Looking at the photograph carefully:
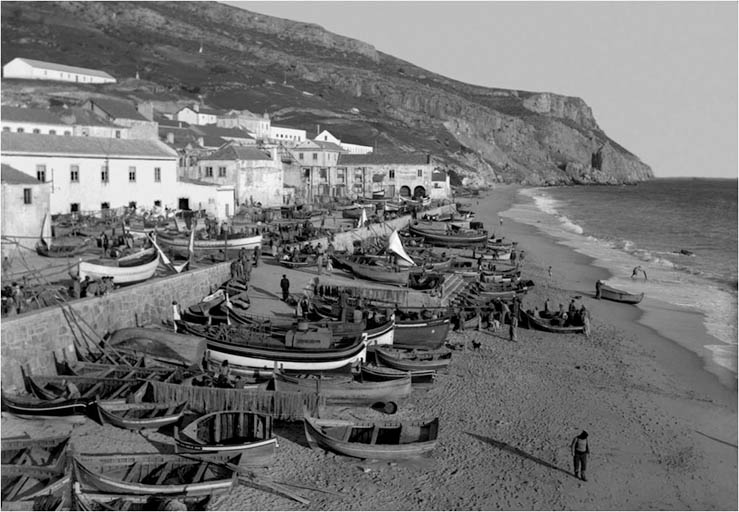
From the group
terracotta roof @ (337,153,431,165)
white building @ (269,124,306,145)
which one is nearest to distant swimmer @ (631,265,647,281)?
terracotta roof @ (337,153,431,165)

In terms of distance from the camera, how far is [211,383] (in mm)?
18734

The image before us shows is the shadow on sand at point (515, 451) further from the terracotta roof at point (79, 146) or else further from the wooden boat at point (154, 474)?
the terracotta roof at point (79, 146)

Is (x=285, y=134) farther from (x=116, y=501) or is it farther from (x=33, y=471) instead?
(x=116, y=501)

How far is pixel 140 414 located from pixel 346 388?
5503 millimetres

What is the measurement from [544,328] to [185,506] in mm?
19360

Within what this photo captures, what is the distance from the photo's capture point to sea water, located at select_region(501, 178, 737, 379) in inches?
1260

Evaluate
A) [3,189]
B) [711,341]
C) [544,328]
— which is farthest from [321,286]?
[711,341]

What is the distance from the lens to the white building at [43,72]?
129 meters

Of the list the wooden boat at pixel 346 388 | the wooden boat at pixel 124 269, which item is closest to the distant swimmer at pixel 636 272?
the wooden boat at pixel 346 388

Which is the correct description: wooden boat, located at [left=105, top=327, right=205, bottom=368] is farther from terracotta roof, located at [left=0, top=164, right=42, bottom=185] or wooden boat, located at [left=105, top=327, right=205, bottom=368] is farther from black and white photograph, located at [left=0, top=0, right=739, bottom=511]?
terracotta roof, located at [left=0, top=164, right=42, bottom=185]

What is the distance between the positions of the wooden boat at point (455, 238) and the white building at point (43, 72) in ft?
341

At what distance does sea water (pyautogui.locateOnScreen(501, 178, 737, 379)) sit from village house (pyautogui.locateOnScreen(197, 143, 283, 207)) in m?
27.7

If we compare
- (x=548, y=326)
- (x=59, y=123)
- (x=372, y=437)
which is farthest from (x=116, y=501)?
(x=59, y=123)

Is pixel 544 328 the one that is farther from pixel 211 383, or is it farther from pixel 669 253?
pixel 669 253
